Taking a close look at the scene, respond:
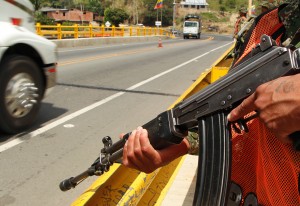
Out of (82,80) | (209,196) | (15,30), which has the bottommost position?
(82,80)

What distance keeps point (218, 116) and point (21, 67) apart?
376cm

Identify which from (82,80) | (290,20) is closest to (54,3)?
(82,80)

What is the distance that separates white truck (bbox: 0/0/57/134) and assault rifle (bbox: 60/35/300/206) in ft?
10.8

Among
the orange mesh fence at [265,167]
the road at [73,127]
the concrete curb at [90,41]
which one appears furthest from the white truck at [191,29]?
the orange mesh fence at [265,167]

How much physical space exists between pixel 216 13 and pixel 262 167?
132277 millimetres

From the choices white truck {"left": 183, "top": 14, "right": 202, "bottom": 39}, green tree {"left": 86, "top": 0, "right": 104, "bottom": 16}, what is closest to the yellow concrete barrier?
white truck {"left": 183, "top": 14, "right": 202, "bottom": 39}

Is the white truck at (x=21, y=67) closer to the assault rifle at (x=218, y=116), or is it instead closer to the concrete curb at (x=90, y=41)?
the assault rifle at (x=218, y=116)

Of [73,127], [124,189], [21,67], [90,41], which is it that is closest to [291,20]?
[124,189]

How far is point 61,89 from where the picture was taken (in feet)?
26.0

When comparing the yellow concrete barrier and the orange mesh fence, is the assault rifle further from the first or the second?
the yellow concrete barrier

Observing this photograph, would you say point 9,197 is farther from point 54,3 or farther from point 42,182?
point 54,3

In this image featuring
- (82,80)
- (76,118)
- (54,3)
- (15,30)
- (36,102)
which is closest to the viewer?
(15,30)

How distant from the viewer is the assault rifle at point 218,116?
51.5 inches

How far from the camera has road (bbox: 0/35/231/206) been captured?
3.48 m
